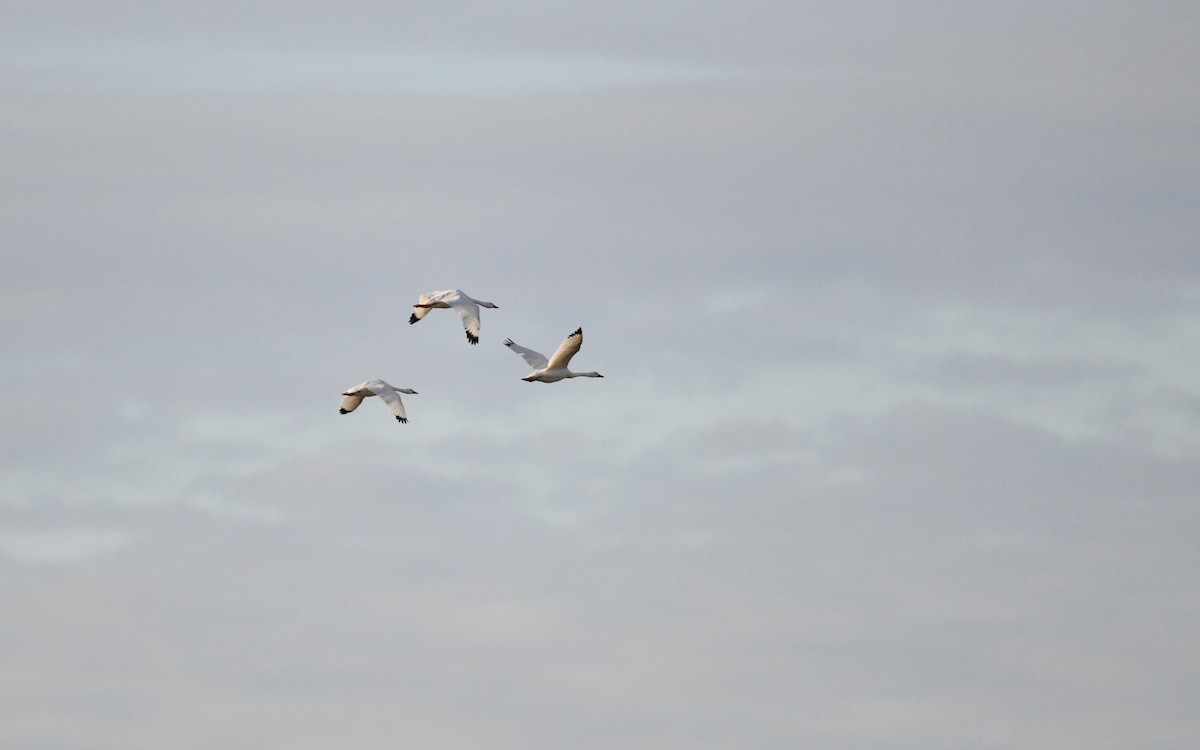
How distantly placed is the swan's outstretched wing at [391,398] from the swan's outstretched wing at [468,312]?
18.7 feet

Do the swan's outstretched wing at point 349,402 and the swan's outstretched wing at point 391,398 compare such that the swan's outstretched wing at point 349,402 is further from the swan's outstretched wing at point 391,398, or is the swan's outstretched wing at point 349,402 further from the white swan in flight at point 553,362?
the white swan in flight at point 553,362

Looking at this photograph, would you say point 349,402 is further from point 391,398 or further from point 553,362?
point 553,362

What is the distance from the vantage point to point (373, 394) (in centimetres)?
14412

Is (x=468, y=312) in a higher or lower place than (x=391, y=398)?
higher

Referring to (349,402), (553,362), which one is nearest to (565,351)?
(553,362)

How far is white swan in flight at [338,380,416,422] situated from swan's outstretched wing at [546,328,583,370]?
760 centimetres

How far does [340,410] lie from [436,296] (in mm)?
8413

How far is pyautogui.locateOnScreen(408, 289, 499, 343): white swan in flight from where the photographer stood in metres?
135

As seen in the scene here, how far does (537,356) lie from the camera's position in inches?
5477

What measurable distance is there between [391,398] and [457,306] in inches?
287

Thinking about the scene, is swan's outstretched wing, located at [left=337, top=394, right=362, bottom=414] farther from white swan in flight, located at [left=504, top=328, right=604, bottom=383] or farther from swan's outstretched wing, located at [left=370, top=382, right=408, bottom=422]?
white swan in flight, located at [left=504, top=328, right=604, bottom=383]

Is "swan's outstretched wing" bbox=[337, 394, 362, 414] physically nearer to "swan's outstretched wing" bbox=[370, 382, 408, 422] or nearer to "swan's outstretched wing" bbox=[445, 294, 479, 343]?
"swan's outstretched wing" bbox=[370, 382, 408, 422]

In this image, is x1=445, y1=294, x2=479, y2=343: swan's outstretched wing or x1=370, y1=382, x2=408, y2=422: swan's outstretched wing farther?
x1=370, y1=382, x2=408, y2=422: swan's outstretched wing

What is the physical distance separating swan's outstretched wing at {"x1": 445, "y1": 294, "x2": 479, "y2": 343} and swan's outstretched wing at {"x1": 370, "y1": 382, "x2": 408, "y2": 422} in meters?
5.70
